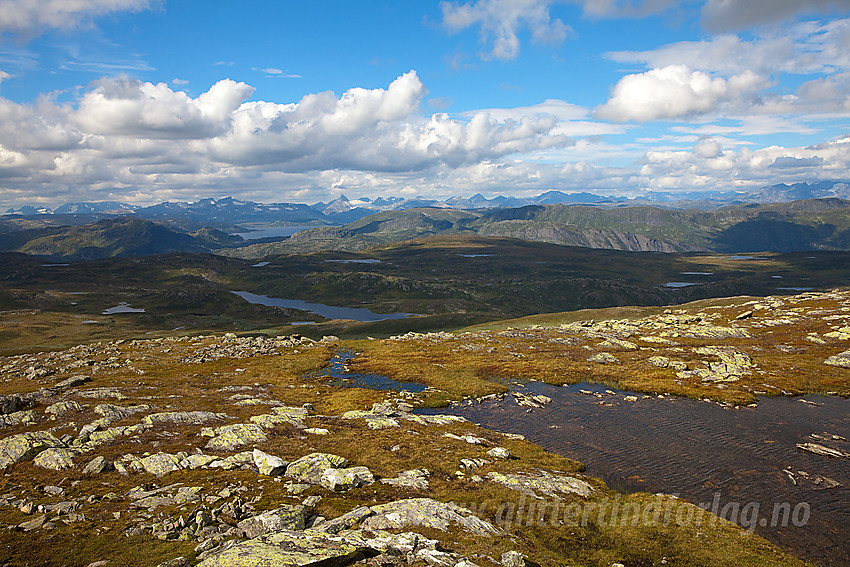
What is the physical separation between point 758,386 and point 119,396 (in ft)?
292

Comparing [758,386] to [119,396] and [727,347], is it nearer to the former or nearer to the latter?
[727,347]

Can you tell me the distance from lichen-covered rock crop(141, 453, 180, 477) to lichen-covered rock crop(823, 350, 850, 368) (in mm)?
96058

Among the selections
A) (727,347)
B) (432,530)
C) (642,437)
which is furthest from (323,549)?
(727,347)

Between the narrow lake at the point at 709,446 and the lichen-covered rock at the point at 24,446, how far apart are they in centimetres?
4079

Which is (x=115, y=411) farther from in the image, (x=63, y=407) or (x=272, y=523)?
(x=272, y=523)

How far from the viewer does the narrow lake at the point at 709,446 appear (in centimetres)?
3133

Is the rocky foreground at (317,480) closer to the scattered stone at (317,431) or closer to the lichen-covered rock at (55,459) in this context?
the lichen-covered rock at (55,459)

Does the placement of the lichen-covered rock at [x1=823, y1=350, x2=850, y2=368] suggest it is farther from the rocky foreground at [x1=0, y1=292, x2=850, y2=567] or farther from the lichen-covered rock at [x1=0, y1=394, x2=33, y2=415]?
the lichen-covered rock at [x1=0, y1=394, x2=33, y2=415]

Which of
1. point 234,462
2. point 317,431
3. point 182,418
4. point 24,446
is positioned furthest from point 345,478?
point 24,446

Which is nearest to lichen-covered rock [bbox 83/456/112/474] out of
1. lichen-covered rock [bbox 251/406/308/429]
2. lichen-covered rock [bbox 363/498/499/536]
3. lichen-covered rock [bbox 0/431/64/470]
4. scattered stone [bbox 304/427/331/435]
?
lichen-covered rock [bbox 0/431/64/470]

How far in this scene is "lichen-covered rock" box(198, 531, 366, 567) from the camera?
60.2 feet

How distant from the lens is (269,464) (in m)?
34.0

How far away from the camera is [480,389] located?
65.6m

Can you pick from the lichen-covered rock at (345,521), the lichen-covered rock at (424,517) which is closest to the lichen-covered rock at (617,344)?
the lichen-covered rock at (424,517)
